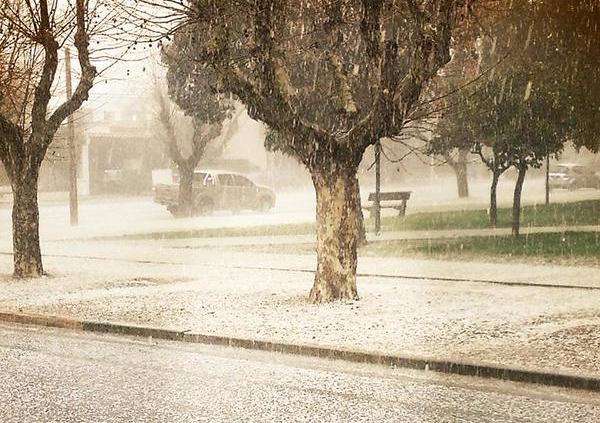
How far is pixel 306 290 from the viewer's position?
12.9 meters

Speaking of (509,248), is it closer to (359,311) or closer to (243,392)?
(359,311)

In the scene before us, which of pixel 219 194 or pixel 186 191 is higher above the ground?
pixel 186 191

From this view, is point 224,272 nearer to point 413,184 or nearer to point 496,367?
point 496,367

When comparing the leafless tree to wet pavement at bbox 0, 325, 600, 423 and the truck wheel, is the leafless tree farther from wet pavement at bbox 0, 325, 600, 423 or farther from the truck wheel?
the truck wheel

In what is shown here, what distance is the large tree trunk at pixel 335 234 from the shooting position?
1160 centimetres

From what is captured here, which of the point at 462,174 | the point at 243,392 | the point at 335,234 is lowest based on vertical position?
the point at 243,392

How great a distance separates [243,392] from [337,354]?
1647 millimetres

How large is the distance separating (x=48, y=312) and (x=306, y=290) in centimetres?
375

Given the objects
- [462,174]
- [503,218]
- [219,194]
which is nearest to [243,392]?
[503,218]

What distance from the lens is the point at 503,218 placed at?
26.8 meters

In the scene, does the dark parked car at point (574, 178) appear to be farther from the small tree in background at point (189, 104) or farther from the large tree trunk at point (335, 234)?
the large tree trunk at point (335, 234)

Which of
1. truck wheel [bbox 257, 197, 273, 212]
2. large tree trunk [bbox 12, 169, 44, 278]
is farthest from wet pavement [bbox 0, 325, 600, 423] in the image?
truck wheel [bbox 257, 197, 273, 212]

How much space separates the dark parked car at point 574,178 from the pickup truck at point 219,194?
1996cm

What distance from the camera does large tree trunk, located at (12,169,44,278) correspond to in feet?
50.0
